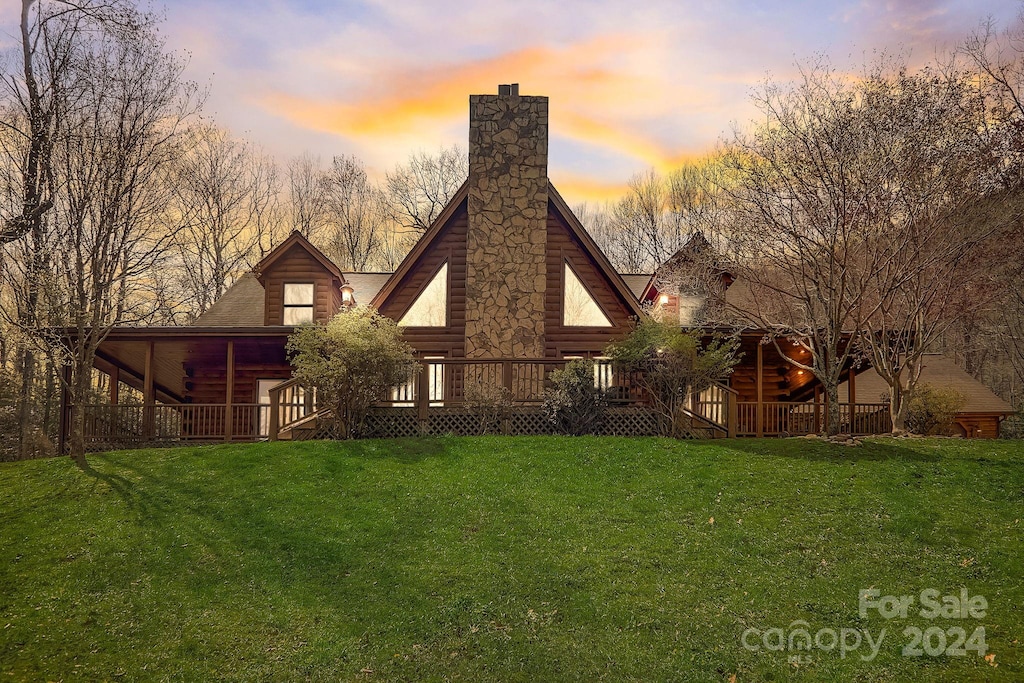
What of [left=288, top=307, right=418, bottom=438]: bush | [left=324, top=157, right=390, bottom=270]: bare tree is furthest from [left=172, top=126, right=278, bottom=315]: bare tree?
[left=288, top=307, right=418, bottom=438]: bush

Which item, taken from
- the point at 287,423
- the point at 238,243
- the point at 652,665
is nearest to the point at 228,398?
the point at 287,423

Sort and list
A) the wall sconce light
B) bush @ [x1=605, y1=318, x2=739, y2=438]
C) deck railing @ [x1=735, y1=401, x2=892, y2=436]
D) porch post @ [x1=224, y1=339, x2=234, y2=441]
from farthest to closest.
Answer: the wall sconce light < deck railing @ [x1=735, y1=401, x2=892, y2=436] < porch post @ [x1=224, y1=339, x2=234, y2=441] < bush @ [x1=605, y1=318, x2=739, y2=438]

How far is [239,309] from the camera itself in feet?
81.2

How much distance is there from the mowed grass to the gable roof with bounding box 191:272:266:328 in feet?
30.2

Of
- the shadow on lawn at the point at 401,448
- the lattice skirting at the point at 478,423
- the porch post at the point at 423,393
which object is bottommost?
the shadow on lawn at the point at 401,448

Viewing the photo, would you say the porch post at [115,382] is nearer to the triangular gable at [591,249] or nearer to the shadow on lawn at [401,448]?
the shadow on lawn at [401,448]

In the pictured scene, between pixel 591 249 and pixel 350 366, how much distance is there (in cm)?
804

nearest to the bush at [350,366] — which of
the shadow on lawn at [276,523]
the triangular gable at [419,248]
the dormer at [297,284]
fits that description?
the shadow on lawn at [276,523]

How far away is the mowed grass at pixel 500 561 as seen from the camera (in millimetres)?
8461

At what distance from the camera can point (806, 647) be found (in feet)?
27.3

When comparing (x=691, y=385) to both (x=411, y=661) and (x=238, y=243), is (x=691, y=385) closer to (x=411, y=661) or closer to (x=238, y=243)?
(x=411, y=661)

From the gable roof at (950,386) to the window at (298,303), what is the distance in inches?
758

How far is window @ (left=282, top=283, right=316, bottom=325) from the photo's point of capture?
23.1m

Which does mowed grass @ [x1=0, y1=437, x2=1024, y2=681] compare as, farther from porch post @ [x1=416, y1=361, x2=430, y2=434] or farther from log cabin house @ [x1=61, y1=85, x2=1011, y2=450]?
log cabin house @ [x1=61, y1=85, x2=1011, y2=450]
